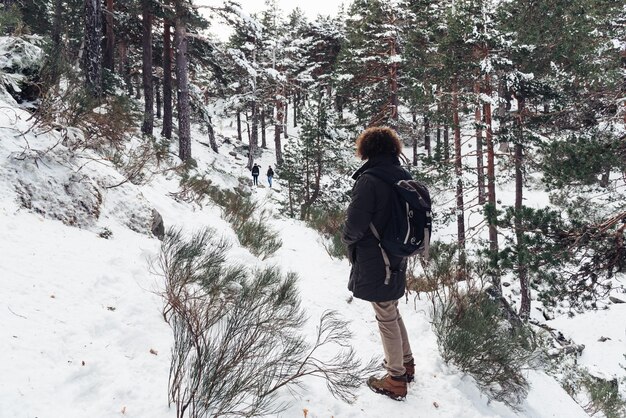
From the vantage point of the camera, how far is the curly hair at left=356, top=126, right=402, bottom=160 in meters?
2.98

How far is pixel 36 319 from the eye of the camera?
7.77 ft

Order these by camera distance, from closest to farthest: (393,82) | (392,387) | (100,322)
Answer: (100,322)
(392,387)
(393,82)

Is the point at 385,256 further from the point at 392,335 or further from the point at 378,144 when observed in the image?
the point at 378,144

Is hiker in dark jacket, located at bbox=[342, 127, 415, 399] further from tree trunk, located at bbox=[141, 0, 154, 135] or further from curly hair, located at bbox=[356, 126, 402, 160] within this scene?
tree trunk, located at bbox=[141, 0, 154, 135]

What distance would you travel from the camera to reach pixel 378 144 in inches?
117

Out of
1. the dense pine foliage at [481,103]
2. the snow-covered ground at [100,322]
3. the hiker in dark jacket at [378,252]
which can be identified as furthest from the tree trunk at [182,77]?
the hiker in dark jacket at [378,252]

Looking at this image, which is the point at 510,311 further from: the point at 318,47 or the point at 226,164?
the point at 318,47

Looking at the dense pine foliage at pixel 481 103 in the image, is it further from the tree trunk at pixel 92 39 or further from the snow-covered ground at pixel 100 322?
the snow-covered ground at pixel 100 322

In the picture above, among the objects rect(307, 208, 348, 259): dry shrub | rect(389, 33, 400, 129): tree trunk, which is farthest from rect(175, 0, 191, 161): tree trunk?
rect(389, 33, 400, 129): tree trunk

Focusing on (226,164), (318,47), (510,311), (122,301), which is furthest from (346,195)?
(318,47)

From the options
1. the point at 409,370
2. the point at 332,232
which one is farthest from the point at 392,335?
the point at 332,232

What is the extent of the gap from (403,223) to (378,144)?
0.70 metres

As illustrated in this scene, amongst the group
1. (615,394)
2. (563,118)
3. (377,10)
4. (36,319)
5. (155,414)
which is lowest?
(615,394)

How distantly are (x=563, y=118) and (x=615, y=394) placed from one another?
19.2ft
